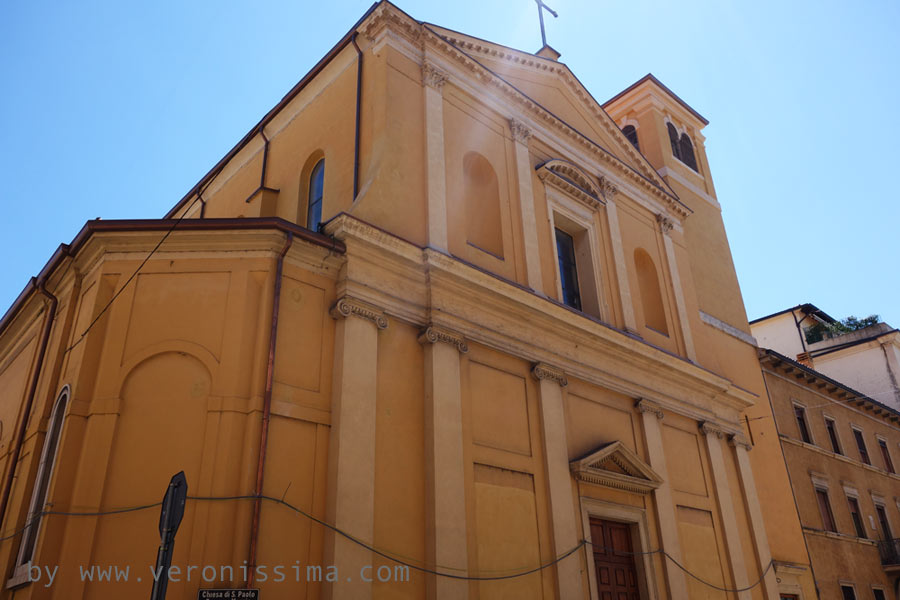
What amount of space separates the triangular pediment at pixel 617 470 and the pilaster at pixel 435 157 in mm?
4028

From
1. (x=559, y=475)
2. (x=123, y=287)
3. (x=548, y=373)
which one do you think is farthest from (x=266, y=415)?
(x=548, y=373)

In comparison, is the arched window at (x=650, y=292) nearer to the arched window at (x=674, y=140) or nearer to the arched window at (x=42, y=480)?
the arched window at (x=674, y=140)

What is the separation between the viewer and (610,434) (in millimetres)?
12891

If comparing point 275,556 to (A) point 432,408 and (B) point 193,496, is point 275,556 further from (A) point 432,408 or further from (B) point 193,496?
(A) point 432,408

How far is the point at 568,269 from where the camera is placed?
1483cm

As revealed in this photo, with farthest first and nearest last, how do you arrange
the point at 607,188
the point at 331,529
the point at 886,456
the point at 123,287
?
the point at 886,456 → the point at 607,188 → the point at 123,287 → the point at 331,529

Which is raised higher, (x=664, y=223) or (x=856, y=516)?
(x=664, y=223)

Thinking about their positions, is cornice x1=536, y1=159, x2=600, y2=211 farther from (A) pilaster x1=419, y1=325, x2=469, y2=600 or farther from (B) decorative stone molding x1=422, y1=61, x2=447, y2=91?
(A) pilaster x1=419, y1=325, x2=469, y2=600

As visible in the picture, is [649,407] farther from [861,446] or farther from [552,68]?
[861,446]

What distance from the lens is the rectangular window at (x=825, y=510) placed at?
1903cm

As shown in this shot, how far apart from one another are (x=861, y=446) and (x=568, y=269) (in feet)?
46.3

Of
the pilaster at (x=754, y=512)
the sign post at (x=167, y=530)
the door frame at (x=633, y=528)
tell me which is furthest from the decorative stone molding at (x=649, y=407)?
the sign post at (x=167, y=530)

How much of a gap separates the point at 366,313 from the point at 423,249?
150cm

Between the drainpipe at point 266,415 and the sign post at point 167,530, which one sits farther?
the drainpipe at point 266,415
